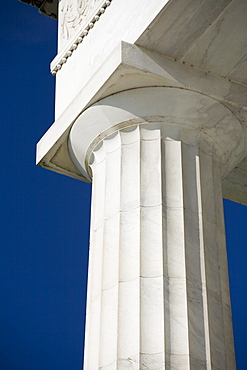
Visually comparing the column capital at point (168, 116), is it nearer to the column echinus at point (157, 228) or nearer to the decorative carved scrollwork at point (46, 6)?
the column echinus at point (157, 228)

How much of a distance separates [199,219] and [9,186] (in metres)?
25.8

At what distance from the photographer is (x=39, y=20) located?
46844 millimetres

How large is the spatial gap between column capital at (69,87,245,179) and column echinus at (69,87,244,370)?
0.08 feet

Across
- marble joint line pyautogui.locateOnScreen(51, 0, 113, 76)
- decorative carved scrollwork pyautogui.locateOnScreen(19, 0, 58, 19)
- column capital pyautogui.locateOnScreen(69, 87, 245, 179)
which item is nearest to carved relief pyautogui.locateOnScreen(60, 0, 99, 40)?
marble joint line pyautogui.locateOnScreen(51, 0, 113, 76)

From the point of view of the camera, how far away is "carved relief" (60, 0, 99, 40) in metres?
23.0

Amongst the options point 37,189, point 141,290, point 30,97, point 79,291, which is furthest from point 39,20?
point 141,290

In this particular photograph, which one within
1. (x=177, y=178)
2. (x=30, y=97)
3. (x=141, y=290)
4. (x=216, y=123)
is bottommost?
(x=141, y=290)

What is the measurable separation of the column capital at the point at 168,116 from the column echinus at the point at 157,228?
0.08 ft

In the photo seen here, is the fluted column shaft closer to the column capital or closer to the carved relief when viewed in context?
the column capital

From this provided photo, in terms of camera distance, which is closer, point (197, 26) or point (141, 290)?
point (141, 290)

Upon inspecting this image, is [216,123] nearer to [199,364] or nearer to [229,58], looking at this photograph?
[229,58]

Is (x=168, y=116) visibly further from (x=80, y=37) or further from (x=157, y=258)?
(x=80, y=37)

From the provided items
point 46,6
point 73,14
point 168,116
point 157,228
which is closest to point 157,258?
point 157,228

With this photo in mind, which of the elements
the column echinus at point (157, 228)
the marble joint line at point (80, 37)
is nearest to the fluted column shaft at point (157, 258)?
the column echinus at point (157, 228)
